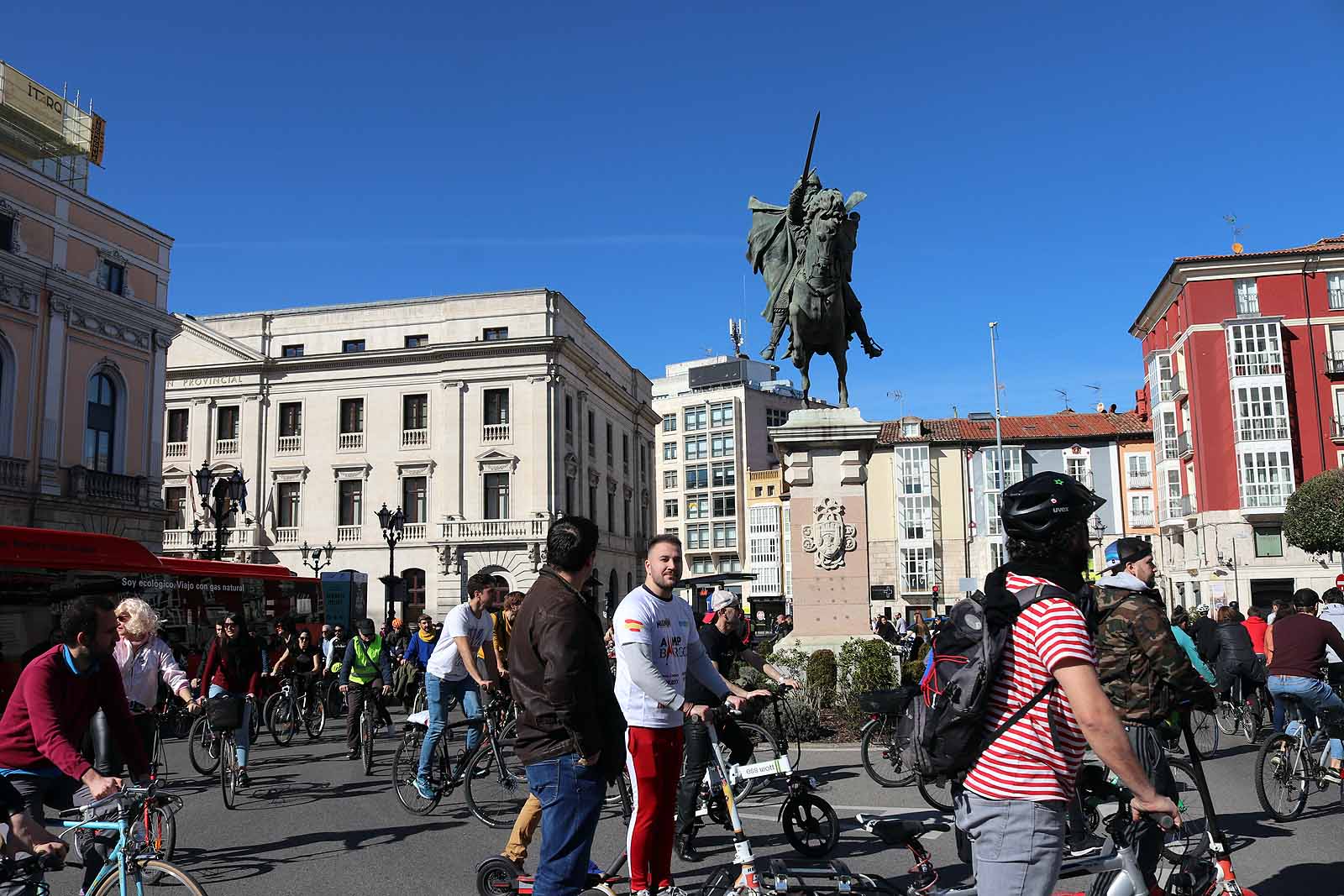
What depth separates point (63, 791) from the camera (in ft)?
16.0

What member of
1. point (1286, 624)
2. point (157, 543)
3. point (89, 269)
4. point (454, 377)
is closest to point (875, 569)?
point (454, 377)

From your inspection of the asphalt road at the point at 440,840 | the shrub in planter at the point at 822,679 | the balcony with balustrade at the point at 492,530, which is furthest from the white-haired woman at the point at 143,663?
the balcony with balustrade at the point at 492,530

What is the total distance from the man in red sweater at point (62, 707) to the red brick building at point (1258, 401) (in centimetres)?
4495

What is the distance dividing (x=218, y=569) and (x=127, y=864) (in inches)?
762

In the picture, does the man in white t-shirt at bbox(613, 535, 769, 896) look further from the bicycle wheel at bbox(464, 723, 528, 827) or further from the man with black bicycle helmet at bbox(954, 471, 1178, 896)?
the bicycle wheel at bbox(464, 723, 528, 827)

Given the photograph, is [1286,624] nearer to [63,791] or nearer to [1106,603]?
[1106,603]

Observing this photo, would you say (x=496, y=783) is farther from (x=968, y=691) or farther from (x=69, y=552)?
(x=69, y=552)

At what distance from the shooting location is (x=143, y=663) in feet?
25.5

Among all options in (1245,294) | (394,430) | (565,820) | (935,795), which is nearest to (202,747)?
(935,795)

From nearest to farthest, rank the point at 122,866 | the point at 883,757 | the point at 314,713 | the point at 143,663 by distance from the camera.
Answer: the point at 122,866 < the point at 143,663 < the point at 883,757 < the point at 314,713

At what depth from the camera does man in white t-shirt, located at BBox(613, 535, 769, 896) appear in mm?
4602

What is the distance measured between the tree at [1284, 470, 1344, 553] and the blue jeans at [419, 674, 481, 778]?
35.5m

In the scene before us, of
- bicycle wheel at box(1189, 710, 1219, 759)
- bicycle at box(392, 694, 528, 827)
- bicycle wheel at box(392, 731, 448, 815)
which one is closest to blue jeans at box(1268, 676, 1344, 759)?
bicycle wheel at box(1189, 710, 1219, 759)

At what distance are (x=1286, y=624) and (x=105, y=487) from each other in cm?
3622
